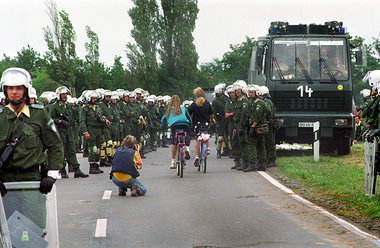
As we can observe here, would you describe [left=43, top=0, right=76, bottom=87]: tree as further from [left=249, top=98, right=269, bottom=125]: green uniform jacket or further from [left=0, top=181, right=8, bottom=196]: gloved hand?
[left=0, top=181, right=8, bottom=196]: gloved hand

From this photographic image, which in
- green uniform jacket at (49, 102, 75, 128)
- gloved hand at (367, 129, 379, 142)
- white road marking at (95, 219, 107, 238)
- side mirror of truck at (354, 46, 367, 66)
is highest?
side mirror of truck at (354, 46, 367, 66)

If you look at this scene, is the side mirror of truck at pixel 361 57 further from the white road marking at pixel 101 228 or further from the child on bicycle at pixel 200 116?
the white road marking at pixel 101 228

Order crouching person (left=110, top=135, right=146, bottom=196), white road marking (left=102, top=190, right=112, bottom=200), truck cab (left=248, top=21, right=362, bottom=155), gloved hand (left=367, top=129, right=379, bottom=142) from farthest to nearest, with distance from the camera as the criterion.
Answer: truck cab (left=248, top=21, right=362, bottom=155)
crouching person (left=110, top=135, right=146, bottom=196)
white road marking (left=102, top=190, right=112, bottom=200)
gloved hand (left=367, top=129, right=379, bottom=142)

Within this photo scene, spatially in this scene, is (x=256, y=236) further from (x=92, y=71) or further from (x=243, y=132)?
(x=92, y=71)

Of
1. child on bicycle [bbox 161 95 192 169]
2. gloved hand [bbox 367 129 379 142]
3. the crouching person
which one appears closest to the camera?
gloved hand [bbox 367 129 379 142]

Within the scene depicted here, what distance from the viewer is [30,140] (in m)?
6.23

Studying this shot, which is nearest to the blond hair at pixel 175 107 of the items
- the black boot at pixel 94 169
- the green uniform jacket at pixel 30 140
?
the black boot at pixel 94 169

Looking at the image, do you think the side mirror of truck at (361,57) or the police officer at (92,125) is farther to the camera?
the side mirror of truck at (361,57)

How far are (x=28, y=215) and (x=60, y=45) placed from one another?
151 ft

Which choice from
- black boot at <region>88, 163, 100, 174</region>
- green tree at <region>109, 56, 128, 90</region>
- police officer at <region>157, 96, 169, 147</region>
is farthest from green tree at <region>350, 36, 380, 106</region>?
black boot at <region>88, 163, 100, 174</region>

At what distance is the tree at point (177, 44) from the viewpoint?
2699 inches

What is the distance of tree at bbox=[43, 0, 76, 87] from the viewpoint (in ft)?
166

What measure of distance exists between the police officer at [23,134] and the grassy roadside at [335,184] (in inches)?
174

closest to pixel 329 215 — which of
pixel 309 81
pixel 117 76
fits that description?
pixel 309 81
